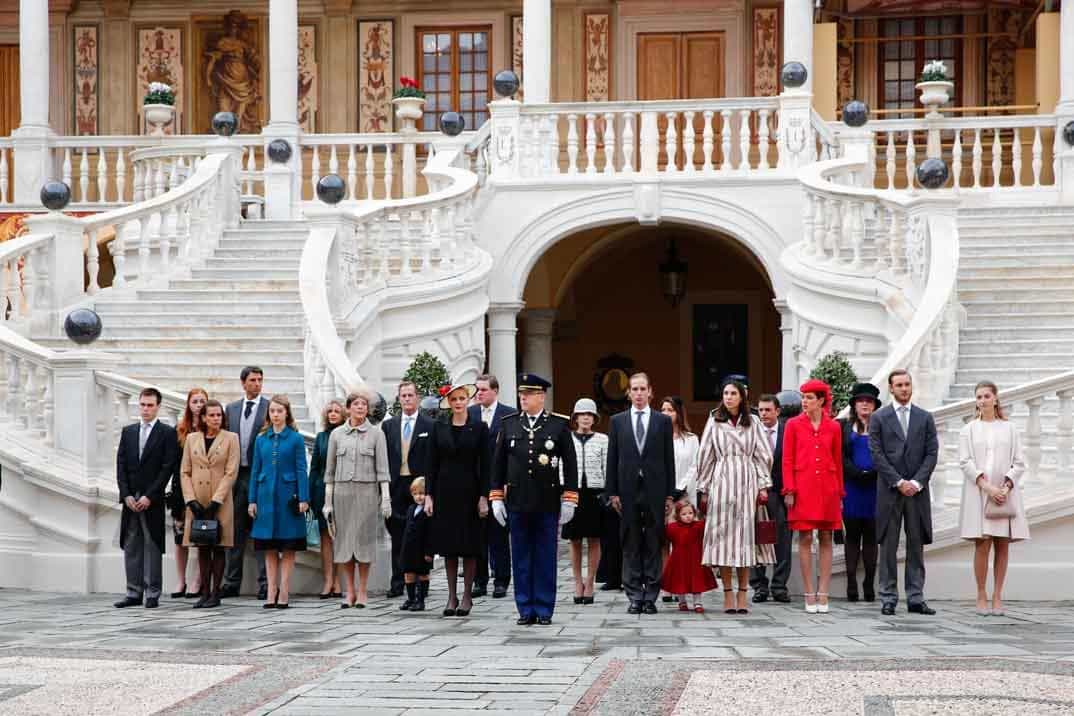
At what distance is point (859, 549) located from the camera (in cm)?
1216

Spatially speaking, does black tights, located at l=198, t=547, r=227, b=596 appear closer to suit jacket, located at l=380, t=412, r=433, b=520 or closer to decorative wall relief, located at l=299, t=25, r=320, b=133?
suit jacket, located at l=380, t=412, r=433, b=520

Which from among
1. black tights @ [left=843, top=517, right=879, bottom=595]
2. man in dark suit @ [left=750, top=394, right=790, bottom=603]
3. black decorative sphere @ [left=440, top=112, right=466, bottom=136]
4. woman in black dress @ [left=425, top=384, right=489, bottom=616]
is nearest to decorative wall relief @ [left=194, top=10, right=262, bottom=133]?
black decorative sphere @ [left=440, top=112, right=466, bottom=136]

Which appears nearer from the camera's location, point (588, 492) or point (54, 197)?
point (588, 492)

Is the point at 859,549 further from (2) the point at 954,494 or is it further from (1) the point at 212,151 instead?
(1) the point at 212,151

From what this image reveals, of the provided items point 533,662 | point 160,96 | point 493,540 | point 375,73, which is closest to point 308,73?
point 375,73

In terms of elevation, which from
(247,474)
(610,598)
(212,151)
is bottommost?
(610,598)

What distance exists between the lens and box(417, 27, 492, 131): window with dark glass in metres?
26.5

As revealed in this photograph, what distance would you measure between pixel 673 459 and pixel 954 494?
2673mm

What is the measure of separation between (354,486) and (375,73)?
15889mm

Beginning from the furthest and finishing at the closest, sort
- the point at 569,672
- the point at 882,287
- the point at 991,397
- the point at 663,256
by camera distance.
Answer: the point at 663,256 < the point at 882,287 < the point at 991,397 < the point at 569,672

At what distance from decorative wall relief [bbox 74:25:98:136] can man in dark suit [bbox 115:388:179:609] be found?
16012mm

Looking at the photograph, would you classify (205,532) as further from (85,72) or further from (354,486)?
(85,72)

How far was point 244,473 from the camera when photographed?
1221 centimetres

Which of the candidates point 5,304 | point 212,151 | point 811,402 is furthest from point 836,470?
point 212,151
